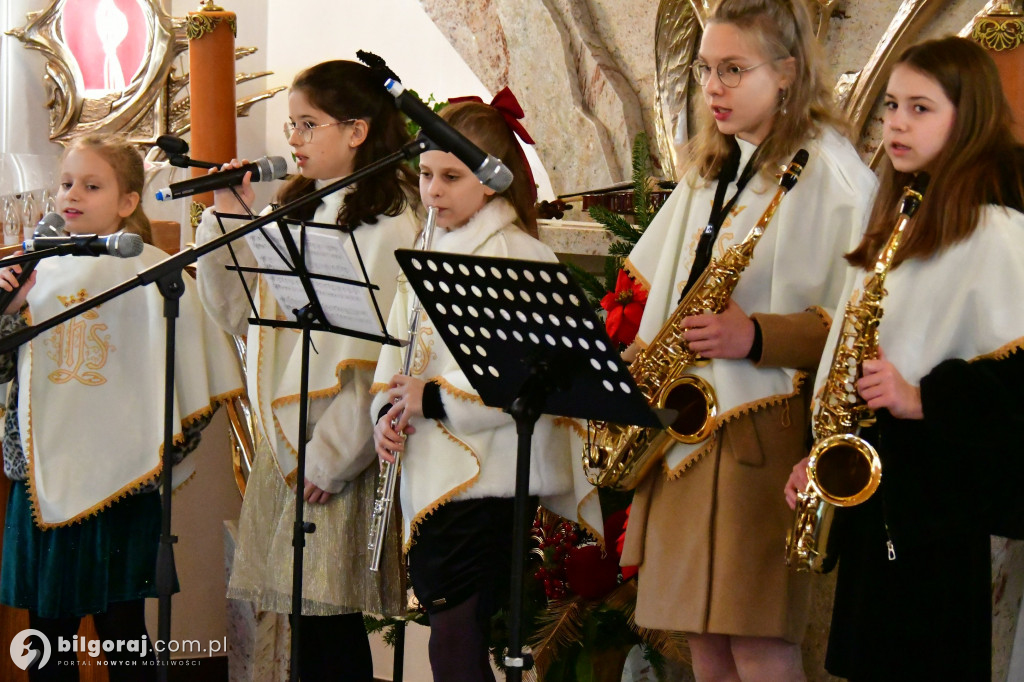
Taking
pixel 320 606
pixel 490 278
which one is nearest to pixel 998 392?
pixel 490 278

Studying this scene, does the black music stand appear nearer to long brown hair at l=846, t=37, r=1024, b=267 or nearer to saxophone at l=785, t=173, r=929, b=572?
saxophone at l=785, t=173, r=929, b=572

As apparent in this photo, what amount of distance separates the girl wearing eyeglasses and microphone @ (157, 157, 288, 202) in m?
0.95

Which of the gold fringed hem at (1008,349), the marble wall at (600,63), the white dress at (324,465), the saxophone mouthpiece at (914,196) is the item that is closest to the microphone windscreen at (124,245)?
the white dress at (324,465)

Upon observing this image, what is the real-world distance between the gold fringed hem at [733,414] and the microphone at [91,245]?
116cm

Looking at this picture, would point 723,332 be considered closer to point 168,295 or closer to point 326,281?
point 326,281

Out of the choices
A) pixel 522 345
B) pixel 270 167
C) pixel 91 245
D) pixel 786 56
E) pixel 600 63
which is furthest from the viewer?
pixel 600 63

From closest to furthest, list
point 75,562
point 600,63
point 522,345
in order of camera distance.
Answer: point 522,345 < point 75,562 < point 600,63

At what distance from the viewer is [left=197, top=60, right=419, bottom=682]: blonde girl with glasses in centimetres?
301

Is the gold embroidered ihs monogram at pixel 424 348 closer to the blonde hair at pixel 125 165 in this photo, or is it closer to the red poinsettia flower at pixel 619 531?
the red poinsettia flower at pixel 619 531

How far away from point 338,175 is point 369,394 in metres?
0.59

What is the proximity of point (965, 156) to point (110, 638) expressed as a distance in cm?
248

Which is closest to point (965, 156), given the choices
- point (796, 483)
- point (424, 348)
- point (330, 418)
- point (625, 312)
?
point (796, 483)

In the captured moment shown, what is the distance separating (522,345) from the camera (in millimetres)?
2055

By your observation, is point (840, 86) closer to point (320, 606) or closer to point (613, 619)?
point (613, 619)
